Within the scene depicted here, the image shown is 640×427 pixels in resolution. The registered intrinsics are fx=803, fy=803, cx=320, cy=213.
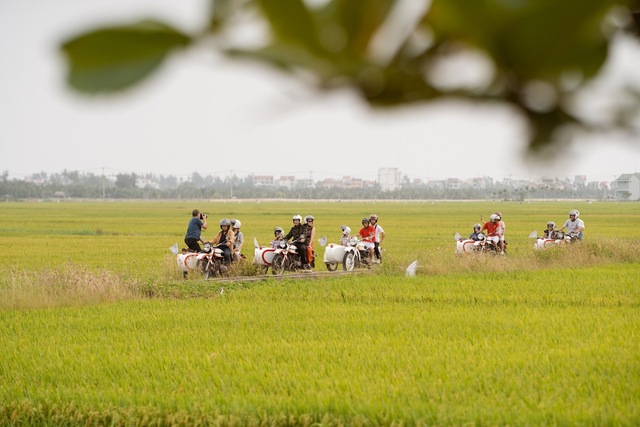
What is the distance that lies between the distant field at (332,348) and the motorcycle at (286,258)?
5.32 feet

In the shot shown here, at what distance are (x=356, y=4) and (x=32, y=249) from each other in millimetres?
38616

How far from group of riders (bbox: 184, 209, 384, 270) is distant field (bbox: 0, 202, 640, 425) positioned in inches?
46.8

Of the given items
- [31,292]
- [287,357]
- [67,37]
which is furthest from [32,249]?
[67,37]

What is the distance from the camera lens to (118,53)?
0.89ft

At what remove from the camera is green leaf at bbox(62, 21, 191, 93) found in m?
0.26

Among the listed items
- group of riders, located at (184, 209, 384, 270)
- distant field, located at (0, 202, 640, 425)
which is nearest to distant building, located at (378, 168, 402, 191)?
distant field, located at (0, 202, 640, 425)

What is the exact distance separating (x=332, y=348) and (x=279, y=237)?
10.1m

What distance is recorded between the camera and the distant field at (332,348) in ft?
27.8

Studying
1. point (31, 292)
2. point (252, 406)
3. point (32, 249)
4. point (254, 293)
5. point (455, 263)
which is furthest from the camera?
point (32, 249)

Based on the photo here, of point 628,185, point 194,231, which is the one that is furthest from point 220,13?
point 194,231

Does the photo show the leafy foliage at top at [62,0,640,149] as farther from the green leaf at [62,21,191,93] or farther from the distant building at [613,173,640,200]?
the distant building at [613,173,640,200]

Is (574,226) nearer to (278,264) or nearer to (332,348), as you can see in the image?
(278,264)

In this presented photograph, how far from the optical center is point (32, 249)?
36562 mm

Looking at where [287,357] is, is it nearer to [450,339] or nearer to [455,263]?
[450,339]
